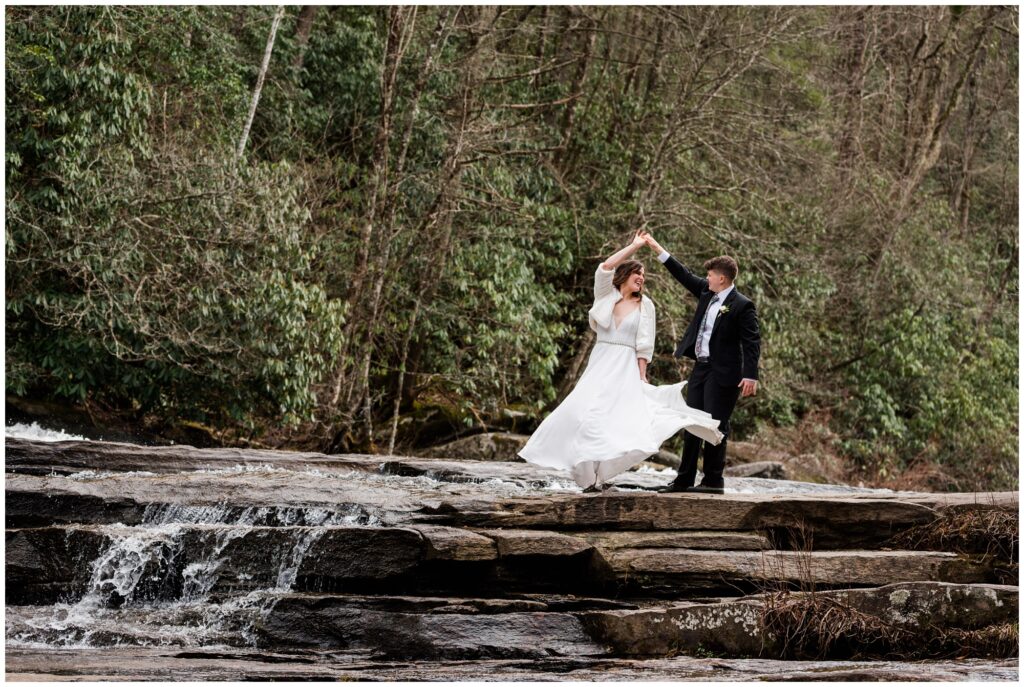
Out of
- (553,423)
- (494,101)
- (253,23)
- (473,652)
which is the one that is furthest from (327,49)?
(473,652)

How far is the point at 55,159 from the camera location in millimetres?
15141

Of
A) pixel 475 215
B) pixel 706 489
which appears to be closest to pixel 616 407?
pixel 706 489

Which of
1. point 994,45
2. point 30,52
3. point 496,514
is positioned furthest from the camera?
point 994,45

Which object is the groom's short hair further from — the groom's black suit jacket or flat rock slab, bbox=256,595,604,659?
flat rock slab, bbox=256,595,604,659

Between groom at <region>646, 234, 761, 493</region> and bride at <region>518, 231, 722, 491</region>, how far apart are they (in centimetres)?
19

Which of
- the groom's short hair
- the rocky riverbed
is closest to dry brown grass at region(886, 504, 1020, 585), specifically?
the rocky riverbed

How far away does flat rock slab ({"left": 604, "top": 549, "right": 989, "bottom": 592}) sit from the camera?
8.46 m

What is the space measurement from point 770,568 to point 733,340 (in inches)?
80.0

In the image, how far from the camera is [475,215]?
19.6m

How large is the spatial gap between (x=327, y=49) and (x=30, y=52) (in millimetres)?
8186

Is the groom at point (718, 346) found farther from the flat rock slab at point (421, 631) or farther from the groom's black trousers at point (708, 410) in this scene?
the flat rock slab at point (421, 631)

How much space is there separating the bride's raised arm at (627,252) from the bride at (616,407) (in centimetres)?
1

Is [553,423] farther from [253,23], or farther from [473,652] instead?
[253,23]

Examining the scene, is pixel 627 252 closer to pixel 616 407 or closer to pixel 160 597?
pixel 616 407
